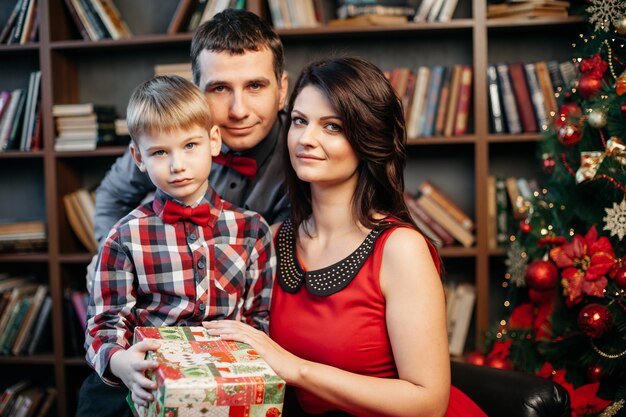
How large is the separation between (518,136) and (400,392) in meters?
1.83

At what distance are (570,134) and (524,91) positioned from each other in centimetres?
88

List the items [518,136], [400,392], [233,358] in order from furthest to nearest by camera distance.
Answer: [518,136] < [400,392] < [233,358]

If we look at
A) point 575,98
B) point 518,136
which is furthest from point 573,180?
point 518,136

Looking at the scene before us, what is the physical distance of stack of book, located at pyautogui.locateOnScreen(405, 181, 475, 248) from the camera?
9.89ft

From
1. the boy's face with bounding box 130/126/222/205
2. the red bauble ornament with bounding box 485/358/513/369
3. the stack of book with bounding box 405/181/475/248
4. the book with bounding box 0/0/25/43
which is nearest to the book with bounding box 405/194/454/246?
the stack of book with bounding box 405/181/475/248

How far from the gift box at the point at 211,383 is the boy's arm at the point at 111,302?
232 mm

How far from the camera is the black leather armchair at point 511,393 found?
154 cm

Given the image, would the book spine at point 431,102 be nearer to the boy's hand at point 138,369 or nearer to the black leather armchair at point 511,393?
the black leather armchair at point 511,393

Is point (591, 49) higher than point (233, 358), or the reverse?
point (591, 49)

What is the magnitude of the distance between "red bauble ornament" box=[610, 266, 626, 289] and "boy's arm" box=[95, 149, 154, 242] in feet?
4.80

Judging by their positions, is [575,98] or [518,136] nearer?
[575,98]

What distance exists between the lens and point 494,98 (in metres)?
2.95

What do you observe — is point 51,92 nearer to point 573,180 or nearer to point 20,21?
point 20,21

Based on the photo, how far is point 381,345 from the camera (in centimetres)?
151
